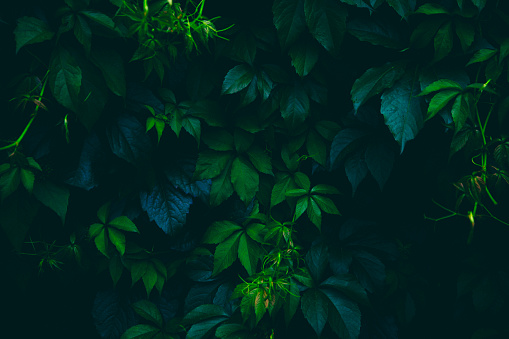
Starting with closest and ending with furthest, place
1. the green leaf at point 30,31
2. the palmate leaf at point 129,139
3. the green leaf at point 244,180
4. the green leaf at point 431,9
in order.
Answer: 1. the green leaf at point 30,31
2. the green leaf at point 431,9
3. the palmate leaf at point 129,139
4. the green leaf at point 244,180

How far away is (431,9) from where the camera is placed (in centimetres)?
128

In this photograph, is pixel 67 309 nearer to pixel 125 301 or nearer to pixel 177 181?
pixel 125 301

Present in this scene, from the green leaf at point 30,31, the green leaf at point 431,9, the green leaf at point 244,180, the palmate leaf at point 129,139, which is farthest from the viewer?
the green leaf at point 244,180

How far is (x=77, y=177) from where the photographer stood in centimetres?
139

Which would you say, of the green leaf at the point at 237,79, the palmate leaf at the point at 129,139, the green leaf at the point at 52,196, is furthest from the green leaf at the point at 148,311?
the green leaf at the point at 237,79

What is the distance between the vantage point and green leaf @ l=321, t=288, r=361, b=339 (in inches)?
53.9

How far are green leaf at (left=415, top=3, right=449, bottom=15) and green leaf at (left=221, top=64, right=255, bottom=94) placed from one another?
0.63 meters

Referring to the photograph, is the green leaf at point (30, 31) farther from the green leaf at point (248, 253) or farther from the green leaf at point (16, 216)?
the green leaf at point (248, 253)

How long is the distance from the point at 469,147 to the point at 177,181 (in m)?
1.10

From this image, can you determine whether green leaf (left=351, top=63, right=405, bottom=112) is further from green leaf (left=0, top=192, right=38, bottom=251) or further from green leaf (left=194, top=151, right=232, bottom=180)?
green leaf (left=0, top=192, right=38, bottom=251)

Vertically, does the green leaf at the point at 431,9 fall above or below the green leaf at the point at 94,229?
above

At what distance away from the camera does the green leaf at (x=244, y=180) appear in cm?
148

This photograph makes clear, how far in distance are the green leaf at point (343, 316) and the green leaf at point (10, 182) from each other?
3.82ft

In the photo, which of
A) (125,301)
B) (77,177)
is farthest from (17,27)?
(125,301)
